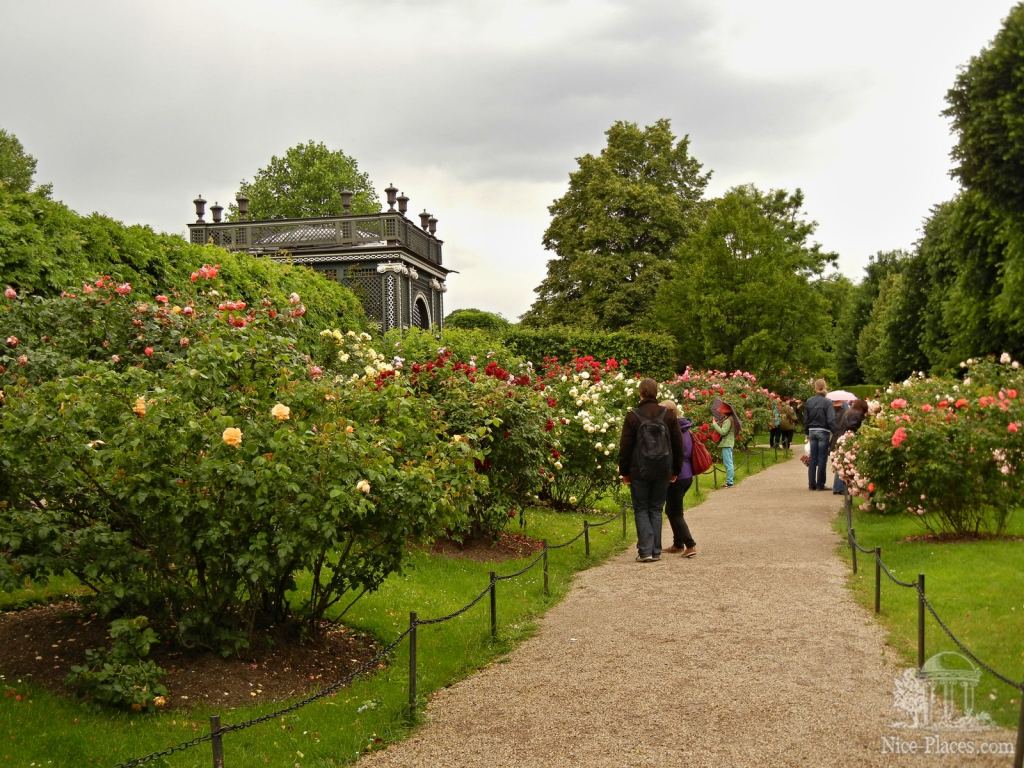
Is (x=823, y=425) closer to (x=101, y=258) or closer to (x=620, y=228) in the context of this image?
(x=101, y=258)

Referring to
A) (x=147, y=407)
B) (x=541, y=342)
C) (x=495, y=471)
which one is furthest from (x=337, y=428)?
(x=541, y=342)

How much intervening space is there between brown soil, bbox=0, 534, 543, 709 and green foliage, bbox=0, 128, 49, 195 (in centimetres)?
4815

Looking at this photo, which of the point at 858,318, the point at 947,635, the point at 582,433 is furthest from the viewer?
the point at 858,318

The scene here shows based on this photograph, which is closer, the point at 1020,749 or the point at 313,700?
the point at 1020,749

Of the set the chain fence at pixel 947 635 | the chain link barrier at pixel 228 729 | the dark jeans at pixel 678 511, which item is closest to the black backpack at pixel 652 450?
the dark jeans at pixel 678 511

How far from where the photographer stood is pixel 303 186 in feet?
175

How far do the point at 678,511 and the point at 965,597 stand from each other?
3.37 meters

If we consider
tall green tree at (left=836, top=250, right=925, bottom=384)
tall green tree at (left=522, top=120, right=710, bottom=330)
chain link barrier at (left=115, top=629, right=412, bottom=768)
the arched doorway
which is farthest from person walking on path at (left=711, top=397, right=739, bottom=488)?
tall green tree at (left=836, top=250, right=925, bottom=384)

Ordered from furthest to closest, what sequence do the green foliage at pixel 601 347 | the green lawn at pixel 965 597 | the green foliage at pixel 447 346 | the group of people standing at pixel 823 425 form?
the green foliage at pixel 601 347, the group of people standing at pixel 823 425, the green foliage at pixel 447 346, the green lawn at pixel 965 597

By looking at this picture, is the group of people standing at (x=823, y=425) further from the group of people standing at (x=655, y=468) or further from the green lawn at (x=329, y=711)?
the green lawn at (x=329, y=711)

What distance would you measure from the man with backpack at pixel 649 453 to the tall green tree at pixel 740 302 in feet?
88.2

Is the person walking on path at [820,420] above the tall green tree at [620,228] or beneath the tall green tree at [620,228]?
beneath

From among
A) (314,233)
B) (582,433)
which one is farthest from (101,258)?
(314,233)

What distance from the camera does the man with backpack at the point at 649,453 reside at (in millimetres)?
10344
